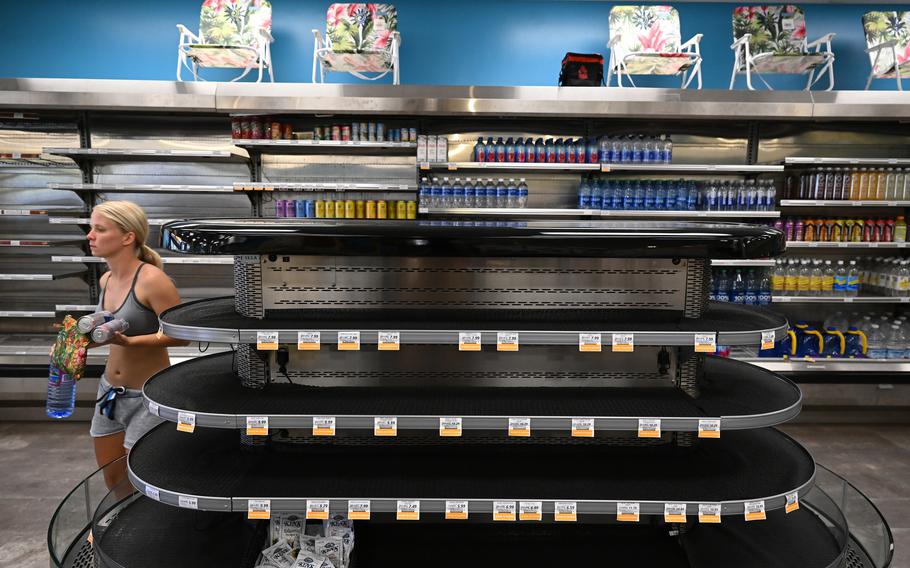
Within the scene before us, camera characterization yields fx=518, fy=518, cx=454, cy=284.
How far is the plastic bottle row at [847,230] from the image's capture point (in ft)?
14.7

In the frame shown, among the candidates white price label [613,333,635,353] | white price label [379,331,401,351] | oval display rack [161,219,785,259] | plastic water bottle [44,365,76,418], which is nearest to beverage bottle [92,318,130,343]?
plastic water bottle [44,365,76,418]

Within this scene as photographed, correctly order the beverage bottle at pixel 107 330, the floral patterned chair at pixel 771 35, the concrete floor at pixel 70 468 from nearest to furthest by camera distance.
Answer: the beverage bottle at pixel 107 330 → the concrete floor at pixel 70 468 → the floral patterned chair at pixel 771 35

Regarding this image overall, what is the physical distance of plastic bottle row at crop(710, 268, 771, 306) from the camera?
4.46 metres

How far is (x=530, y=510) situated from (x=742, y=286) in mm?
3763

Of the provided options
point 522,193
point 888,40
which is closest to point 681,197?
point 522,193

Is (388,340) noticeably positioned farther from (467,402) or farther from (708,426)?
(708,426)

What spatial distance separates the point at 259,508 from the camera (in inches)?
63.9

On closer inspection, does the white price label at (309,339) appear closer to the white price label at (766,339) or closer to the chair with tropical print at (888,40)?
the white price label at (766,339)

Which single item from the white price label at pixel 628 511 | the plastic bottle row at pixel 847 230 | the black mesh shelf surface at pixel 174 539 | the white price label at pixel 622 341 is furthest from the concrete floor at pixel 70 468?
the white price label at pixel 622 341

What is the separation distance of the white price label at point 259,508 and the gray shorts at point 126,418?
3.01ft

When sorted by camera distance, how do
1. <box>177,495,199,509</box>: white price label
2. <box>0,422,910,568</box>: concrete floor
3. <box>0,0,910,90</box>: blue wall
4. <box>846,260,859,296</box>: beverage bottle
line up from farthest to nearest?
<box>0,0,910,90</box>: blue wall, <box>846,260,859,296</box>: beverage bottle, <box>0,422,910,568</box>: concrete floor, <box>177,495,199,509</box>: white price label

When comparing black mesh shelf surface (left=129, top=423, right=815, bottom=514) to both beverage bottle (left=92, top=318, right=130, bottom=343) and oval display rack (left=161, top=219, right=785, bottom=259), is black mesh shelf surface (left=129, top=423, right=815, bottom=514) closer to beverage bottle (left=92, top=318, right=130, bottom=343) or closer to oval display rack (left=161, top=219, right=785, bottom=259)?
beverage bottle (left=92, top=318, right=130, bottom=343)

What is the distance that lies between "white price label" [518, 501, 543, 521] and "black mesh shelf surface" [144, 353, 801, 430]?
252mm

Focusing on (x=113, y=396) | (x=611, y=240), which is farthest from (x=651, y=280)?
(x=113, y=396)
